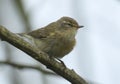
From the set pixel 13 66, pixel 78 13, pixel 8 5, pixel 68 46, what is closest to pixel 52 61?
pixel 13 66

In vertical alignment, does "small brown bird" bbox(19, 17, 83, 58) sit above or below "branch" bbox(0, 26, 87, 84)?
above

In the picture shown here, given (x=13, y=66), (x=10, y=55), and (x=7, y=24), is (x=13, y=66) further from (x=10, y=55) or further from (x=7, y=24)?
(x=7, y=24)

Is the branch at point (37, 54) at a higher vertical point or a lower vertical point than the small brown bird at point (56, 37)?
lower

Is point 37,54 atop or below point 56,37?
below

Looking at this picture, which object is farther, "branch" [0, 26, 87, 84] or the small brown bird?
the small brown bird

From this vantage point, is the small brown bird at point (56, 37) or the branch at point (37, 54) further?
the small brown bird at point (56, 37)
